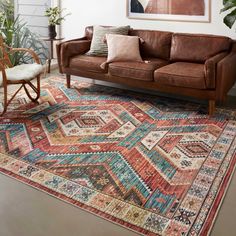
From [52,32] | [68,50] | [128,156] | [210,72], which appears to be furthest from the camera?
[52,32]

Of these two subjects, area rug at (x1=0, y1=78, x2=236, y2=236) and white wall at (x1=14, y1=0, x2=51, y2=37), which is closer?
area rug at (x1=0, y1=78, x2=236, y2=236)

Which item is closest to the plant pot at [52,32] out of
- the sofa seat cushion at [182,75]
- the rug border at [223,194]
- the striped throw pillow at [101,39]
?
the striped throw pillow at [101,39]

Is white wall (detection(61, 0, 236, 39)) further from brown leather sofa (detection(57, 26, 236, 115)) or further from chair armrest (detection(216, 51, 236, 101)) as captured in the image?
chair armrest (detection(216, 51, 236, 101))

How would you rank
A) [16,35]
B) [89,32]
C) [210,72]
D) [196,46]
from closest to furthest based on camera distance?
[210,72] → [196,46] → [89,32] → [16,35]

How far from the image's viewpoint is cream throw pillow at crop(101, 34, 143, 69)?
4238mm

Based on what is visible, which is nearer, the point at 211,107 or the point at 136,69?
the point at 211,107

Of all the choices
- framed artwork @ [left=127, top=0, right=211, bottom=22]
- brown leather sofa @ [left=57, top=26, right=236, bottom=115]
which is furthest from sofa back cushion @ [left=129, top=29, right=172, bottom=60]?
framed artwork @ [left=127, top=0, right=211, bottom=22]

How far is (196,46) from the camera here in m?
4.12

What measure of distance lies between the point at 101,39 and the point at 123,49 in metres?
0.45

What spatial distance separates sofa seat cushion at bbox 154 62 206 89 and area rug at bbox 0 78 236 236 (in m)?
0.35

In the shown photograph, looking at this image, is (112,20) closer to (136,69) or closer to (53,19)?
(53,19)

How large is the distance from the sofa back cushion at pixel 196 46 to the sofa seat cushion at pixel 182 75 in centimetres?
19

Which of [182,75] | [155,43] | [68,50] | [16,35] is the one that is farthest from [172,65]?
[16,35]

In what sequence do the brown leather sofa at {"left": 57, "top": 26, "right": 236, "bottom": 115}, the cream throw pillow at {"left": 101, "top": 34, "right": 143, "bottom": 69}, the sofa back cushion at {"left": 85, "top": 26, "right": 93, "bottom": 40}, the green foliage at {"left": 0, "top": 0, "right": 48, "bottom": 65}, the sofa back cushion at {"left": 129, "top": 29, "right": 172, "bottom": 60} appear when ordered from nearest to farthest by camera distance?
1. the brown leather sofa at {"left": 57, "top": 26, "right": 236, "bottom": 115}
2. the cream throw pillow at {"left": 101, "top": 34, "right": 143, "bottom": 69}
3. the sofa back cushion at {"left": 129, "top": 29, "right": 172, "bottom": 60}
4. the sofa back cushion at {"left": 85, "top": 26, "right": 93, "bottom": 40}
5. the green foliage at {"left": 0, "top": 0, "right": 48, "bottom": 65}
